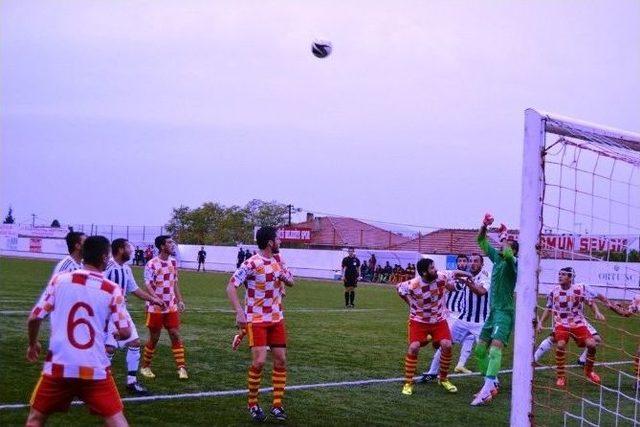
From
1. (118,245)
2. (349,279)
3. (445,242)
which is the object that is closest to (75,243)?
(118,245)

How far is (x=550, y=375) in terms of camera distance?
12.5 metres

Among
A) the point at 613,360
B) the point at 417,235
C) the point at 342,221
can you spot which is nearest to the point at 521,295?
the point at 613,360

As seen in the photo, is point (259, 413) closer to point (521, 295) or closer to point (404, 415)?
point (404, 415)

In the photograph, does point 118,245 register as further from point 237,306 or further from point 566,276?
point 566,276

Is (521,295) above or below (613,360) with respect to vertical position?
above

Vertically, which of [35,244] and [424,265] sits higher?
[424,265]

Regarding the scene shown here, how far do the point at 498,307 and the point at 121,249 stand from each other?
4708mm

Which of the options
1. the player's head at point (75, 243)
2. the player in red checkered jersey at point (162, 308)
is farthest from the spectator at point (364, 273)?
the player's head at point (75, 243)

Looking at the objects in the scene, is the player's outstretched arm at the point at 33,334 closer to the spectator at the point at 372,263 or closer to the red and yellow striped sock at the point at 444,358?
the red and yellow striped sock at the point at 444,358

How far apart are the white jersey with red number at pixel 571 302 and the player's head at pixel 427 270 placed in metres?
2.62

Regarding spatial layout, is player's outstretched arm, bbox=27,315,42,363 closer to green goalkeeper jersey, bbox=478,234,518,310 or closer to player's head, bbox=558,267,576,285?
green goalkeeper jersey, bbox=478,234,518,310

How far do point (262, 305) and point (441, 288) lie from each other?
10.3 ft

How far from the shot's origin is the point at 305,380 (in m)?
10.9

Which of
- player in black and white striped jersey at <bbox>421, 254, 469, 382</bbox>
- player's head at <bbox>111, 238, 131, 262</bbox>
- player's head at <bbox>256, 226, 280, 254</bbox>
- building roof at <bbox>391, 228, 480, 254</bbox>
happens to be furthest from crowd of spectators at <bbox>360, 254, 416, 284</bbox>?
player's head at <bbox>256, 226, 280, 254</bbox>
